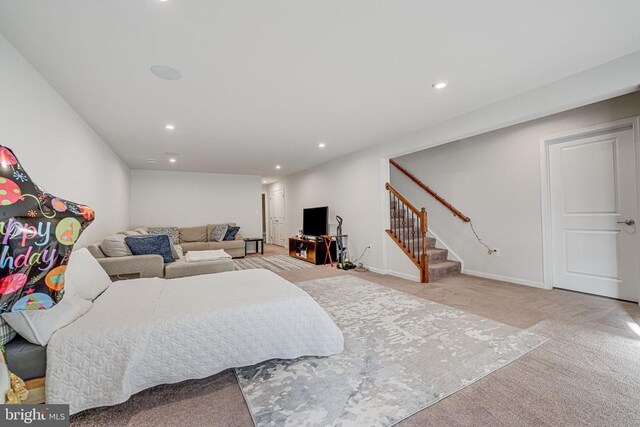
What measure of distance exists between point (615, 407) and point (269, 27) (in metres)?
3.04

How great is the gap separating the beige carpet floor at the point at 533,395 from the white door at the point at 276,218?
7.38m

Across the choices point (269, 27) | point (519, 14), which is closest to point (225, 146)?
point (269, 27)

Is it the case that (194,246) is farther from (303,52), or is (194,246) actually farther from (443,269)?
(303,52)

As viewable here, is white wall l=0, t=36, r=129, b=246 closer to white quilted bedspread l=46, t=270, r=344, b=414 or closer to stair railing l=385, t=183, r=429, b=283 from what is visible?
white quilted bedspread l=46, t=270, r=344, b=414

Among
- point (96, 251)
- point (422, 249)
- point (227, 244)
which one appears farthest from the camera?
point (227, 244)

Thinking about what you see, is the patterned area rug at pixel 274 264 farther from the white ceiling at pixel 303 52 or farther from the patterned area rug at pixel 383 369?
the white ceiling at pixel 303 52

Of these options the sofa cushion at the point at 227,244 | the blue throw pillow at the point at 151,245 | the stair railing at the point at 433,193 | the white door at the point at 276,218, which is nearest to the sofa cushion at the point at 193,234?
the sofa cushion at the point at 227,244

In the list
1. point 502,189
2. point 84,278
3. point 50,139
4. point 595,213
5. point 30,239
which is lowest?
point 84,278

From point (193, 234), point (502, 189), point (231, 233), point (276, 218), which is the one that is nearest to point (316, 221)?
point (231, 233)

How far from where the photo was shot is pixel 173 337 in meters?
1.55

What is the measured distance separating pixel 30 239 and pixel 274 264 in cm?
506

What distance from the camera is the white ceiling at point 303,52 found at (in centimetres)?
166

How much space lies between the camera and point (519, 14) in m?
1.73

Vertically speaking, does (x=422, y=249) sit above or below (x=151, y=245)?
below
